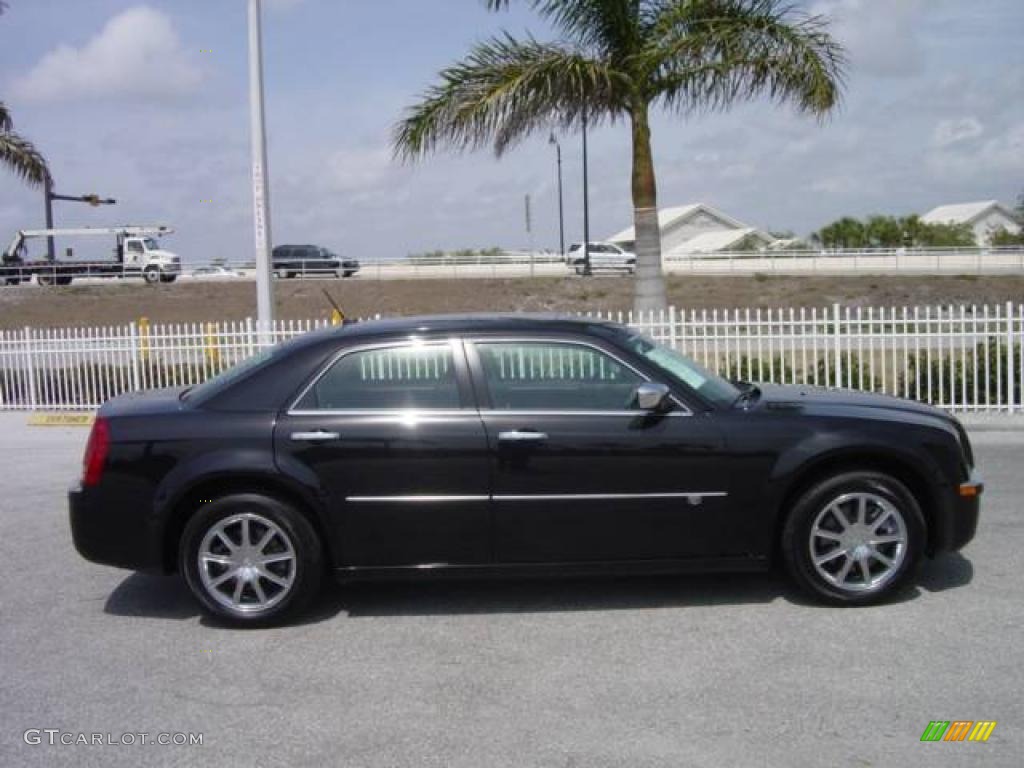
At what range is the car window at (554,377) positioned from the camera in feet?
18.1

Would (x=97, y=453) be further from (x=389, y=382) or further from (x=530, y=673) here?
(x=530, y=673)

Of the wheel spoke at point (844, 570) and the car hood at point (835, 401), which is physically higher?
the car hood at point (835, 401)

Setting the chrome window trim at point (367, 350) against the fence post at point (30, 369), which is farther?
the fence post at point (30, 369)

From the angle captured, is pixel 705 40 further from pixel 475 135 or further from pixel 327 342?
pixel 327 342

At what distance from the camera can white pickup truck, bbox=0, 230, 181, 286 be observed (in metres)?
45.7

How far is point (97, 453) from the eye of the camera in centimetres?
553

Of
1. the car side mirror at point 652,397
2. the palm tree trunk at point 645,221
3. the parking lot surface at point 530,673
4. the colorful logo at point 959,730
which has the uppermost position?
the palm tree trunk at point 645,221

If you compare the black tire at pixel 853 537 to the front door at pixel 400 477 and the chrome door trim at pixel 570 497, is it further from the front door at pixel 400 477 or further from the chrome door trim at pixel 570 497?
the front door at pixel 400 477

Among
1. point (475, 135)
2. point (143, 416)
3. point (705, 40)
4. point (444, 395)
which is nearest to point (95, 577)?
point (143, 416)

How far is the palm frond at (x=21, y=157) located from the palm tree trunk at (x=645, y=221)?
12303 mm

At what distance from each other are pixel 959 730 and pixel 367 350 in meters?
3.27

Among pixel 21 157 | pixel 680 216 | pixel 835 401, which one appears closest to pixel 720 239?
pixel 680 216

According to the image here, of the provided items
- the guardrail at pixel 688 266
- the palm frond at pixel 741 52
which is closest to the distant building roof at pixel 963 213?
the guardrail at pixel 688 266

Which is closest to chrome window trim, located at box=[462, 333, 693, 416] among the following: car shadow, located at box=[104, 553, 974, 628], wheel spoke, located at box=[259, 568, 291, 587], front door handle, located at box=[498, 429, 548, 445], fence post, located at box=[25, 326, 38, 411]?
front door handle, located at box=[498, 429, 548, 445]
